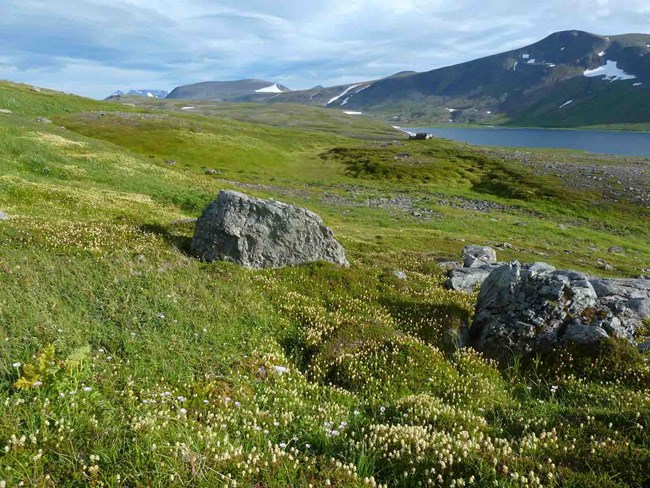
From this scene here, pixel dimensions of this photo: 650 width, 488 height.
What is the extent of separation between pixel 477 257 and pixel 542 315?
16.9 metres

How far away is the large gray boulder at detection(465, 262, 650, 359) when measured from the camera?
12453mm

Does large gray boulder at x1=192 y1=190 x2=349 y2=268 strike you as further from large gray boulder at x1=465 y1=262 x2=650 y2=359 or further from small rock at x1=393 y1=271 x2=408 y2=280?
Result: large gray boulder at x1=465 y1=262 x2=650 y2=359

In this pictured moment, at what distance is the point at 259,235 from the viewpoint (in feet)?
61.0

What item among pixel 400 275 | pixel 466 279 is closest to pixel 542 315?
pixel 400 275

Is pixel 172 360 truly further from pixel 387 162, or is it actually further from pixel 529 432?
pixel 387 162

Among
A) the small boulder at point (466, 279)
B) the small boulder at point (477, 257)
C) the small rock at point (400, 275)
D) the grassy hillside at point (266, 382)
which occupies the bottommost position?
the small boulder at point (477, 257)

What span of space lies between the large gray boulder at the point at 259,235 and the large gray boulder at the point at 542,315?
24.4 feet

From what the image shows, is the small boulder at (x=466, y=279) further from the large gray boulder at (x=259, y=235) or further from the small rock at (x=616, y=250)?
the small rock at (x=616, y=250)

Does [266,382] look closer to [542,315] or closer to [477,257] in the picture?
[542,315]

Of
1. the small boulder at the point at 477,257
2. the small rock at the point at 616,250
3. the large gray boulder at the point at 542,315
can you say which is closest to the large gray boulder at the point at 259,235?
the large gray boulder at the point at 542,315

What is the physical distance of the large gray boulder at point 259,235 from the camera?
719 inches

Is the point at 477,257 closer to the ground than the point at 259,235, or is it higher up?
closer to the ground

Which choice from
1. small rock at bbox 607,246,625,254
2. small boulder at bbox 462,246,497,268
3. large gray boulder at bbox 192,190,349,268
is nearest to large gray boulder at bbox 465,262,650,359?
large gray boulder at bbox 192,190,349,268

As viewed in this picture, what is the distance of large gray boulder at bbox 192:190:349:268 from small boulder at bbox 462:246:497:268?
11214 millimetres
